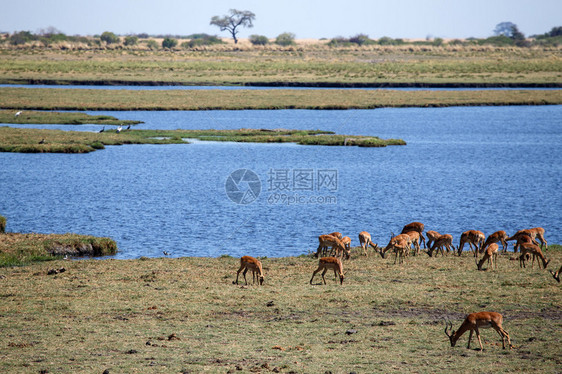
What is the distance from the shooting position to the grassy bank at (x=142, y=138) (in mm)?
48938

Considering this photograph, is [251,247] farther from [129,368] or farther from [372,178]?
[372,178]

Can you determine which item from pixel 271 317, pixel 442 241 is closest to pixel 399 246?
pixel 442 241

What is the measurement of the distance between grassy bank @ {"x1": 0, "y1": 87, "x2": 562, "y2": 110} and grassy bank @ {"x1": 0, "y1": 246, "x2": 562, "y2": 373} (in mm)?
52786

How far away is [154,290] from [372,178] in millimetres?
27595

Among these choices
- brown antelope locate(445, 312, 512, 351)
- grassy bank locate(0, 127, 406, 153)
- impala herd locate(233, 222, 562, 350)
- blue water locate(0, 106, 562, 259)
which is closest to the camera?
brown antelope locate(445, 312, 512, 351)

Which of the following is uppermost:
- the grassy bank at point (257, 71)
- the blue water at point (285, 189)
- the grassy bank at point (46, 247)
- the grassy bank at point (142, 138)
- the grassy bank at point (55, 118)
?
the grassy bank at point (257, 71)

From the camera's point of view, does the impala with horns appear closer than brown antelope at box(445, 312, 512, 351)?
No

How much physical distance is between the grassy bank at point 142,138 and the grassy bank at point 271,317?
97.0ft

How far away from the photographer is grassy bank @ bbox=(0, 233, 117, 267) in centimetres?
2189

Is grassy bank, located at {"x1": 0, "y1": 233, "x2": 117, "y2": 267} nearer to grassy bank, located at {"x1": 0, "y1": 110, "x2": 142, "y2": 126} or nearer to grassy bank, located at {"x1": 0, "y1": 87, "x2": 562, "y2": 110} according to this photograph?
grassy bank, located at {"x1": 0, "y1": 110, "x2": 142, "y2": 126}

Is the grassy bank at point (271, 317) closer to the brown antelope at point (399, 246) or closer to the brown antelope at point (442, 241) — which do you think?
the brown antelope at point (399, 246)

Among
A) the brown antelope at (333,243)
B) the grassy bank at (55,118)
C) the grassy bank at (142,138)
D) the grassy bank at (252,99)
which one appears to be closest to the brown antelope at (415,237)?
the brown antelope at (333,243)

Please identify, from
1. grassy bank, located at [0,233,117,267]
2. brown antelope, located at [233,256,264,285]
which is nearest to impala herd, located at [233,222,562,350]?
brown antelope, located at [233,256,264,285]

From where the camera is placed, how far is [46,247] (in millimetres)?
23062
